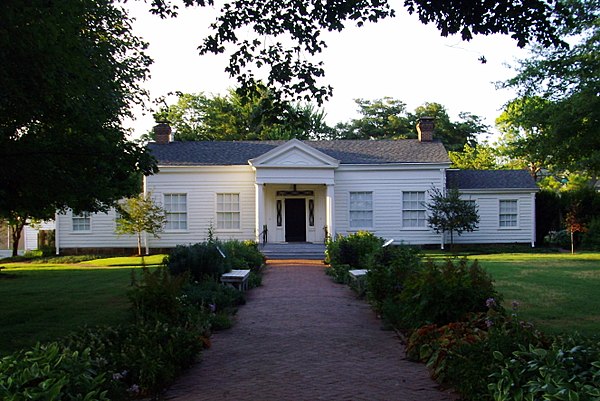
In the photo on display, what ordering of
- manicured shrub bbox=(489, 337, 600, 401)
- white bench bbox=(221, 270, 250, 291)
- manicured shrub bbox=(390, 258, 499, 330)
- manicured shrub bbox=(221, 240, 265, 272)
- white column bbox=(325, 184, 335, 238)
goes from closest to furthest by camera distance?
manicured shrub bbox=(489, 337, 600, 401) < manicured shrub bbox=(390, 258, 499, 330) < white bench bbox=(221, 270, 250, 291) < manicured shrub bbox=(221, 240, 265, 272) < white column bbox=(325, 184, 335, 238)

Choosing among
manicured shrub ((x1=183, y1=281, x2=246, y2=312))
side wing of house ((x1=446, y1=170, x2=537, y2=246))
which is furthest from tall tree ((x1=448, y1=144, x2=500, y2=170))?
manicured shrub ((x1=183, y1=281, x2=246, y2=312))

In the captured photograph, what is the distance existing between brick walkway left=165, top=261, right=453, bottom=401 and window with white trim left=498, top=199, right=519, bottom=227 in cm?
2030

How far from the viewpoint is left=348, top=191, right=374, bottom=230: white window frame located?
30.3 metres

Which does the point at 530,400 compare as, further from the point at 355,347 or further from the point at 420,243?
the point at 420,243

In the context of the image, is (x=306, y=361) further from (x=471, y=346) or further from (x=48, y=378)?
(x=48, y=378)

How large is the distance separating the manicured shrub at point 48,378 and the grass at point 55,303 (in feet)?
12.7

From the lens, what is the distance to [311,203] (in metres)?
30.9

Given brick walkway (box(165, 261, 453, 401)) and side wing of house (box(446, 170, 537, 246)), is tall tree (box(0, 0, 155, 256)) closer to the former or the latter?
brick walkway (box(165, 261, 453, 401))

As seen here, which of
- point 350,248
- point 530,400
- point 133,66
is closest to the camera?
point 530,400

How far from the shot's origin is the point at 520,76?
22.5 meters

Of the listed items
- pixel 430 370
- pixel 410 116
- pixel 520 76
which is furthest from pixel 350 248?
pixel 410 116

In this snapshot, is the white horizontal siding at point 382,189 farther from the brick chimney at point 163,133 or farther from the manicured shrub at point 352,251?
the manicured shrub at point 352,251

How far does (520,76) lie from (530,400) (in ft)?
65.4

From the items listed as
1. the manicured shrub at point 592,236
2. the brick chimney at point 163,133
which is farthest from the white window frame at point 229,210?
the manicured shrub at point 592,236
